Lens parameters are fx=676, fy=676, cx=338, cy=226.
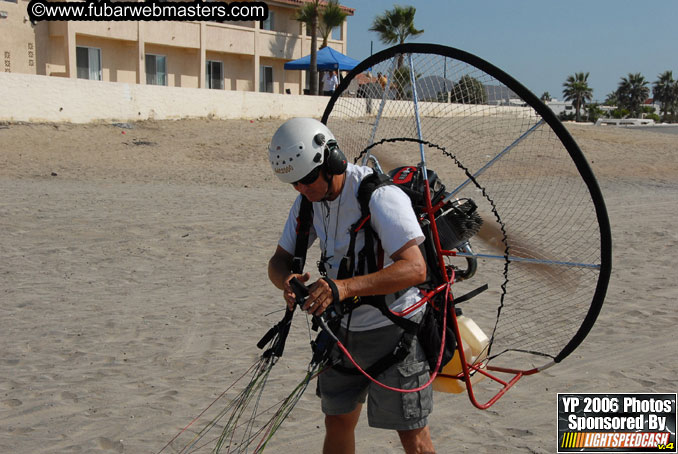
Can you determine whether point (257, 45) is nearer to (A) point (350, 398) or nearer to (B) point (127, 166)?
(B) point (127, 166)

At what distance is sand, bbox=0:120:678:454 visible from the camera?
4625mm

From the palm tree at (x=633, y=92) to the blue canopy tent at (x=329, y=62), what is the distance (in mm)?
81542

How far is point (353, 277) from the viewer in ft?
9.95

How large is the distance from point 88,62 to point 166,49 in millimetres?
4298

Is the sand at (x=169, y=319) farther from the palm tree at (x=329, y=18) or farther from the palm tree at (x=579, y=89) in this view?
the palm tree at (x=579, y=89)

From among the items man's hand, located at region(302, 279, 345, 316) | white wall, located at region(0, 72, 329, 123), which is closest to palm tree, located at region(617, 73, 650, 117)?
Answer: white wall, located at region(0, 72, 329, 123)

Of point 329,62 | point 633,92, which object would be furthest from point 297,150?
point 633,92

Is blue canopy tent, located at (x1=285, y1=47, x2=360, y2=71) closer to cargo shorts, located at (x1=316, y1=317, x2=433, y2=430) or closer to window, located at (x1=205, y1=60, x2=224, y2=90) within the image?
window, located at (x1=205, y1=60, x2=224, y2=90)

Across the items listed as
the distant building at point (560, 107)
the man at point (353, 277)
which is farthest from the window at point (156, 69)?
the man at point (353, 277)

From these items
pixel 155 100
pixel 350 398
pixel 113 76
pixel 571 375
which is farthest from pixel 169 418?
pixel 113 76

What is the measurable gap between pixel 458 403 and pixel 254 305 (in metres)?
2.94

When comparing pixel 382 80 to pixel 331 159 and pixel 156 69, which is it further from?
pixel 156 69

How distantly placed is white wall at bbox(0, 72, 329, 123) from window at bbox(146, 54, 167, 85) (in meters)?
9.70

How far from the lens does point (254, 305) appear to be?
287 inches
